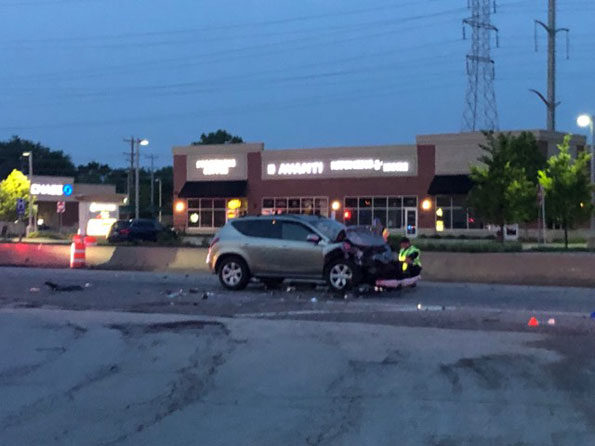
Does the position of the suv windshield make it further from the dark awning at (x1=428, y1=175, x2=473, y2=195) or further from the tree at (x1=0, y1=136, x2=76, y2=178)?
the tree at (x1=0, y1=136, x2=76, y2=178)

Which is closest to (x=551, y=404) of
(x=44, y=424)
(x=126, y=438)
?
(x=126, y=438)

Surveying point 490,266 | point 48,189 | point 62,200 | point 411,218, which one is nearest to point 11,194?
point 48,189

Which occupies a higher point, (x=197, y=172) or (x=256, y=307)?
(x=197, y=172)

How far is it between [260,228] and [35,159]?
9747 centimetres

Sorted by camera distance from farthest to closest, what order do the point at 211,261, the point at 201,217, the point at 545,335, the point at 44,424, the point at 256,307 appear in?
the point at 201,217, the point at 211,261, the point at 256,307, the point at 545,335, the point at 44,424

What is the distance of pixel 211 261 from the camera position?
1850 centimetres

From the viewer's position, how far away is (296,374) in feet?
28.8

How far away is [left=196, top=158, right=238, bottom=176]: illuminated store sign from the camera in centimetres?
6131

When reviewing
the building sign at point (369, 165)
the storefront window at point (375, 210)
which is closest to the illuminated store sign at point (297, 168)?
the building sign at point (369, 165)

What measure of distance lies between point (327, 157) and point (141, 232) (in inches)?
707

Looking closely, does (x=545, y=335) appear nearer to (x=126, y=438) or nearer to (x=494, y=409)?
(x=494, y=409)

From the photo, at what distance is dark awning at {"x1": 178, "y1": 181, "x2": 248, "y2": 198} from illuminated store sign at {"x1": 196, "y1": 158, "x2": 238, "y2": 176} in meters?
0.88

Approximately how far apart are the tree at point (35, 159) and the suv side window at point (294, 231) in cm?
9428

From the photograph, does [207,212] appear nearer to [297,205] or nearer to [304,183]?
[297,205]
